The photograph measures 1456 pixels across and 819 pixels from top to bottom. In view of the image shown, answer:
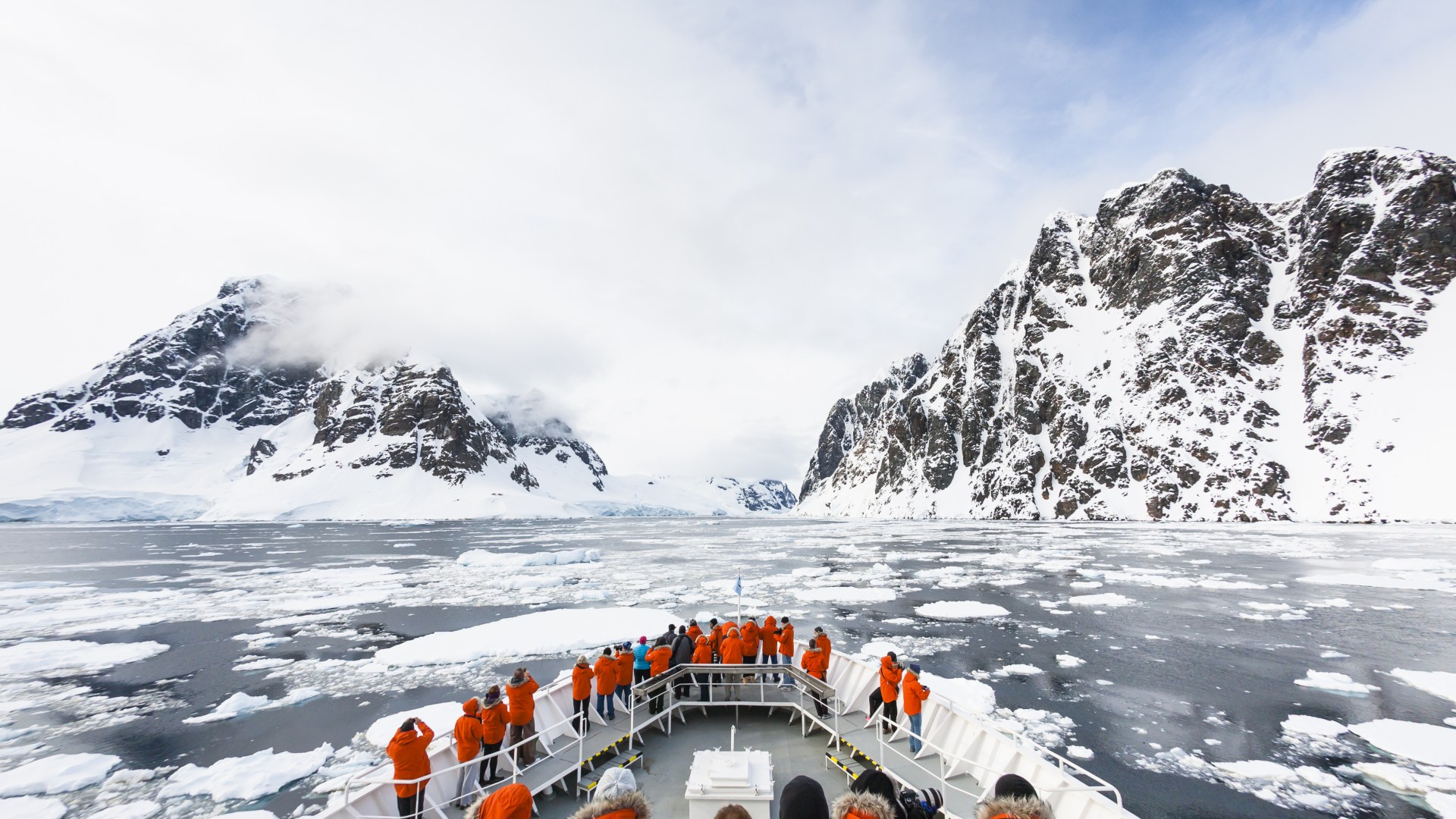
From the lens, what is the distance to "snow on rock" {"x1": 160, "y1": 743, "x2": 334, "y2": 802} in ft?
37.0

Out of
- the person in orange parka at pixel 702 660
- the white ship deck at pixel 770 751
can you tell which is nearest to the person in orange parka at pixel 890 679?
the white ship deck at pixel 770 751

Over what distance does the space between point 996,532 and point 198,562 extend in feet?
325

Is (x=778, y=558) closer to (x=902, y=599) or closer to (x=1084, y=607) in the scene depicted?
(x=902, y=599)

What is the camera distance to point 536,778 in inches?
369

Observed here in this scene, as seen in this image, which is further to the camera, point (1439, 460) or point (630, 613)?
point (1439, 460)

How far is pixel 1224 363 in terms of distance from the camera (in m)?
109

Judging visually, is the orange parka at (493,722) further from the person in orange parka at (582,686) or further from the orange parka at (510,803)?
the orange parka at (510,803)

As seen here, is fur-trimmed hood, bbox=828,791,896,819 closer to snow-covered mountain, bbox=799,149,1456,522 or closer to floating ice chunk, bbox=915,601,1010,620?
floating ice chunk, bbox=915,601,1010,620

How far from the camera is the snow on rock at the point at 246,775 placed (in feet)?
37.0

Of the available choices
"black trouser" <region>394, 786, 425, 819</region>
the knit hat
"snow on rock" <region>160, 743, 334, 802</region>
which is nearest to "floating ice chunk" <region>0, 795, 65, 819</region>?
"snow on rock" <region>160, 743, 334, 802</region>

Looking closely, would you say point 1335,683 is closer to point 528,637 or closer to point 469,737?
point 469,737

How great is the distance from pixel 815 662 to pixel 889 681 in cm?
228

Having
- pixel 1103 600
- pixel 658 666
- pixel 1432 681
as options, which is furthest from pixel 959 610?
pixel 658 666

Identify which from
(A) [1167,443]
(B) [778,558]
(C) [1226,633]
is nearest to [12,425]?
(B) [778,558]
